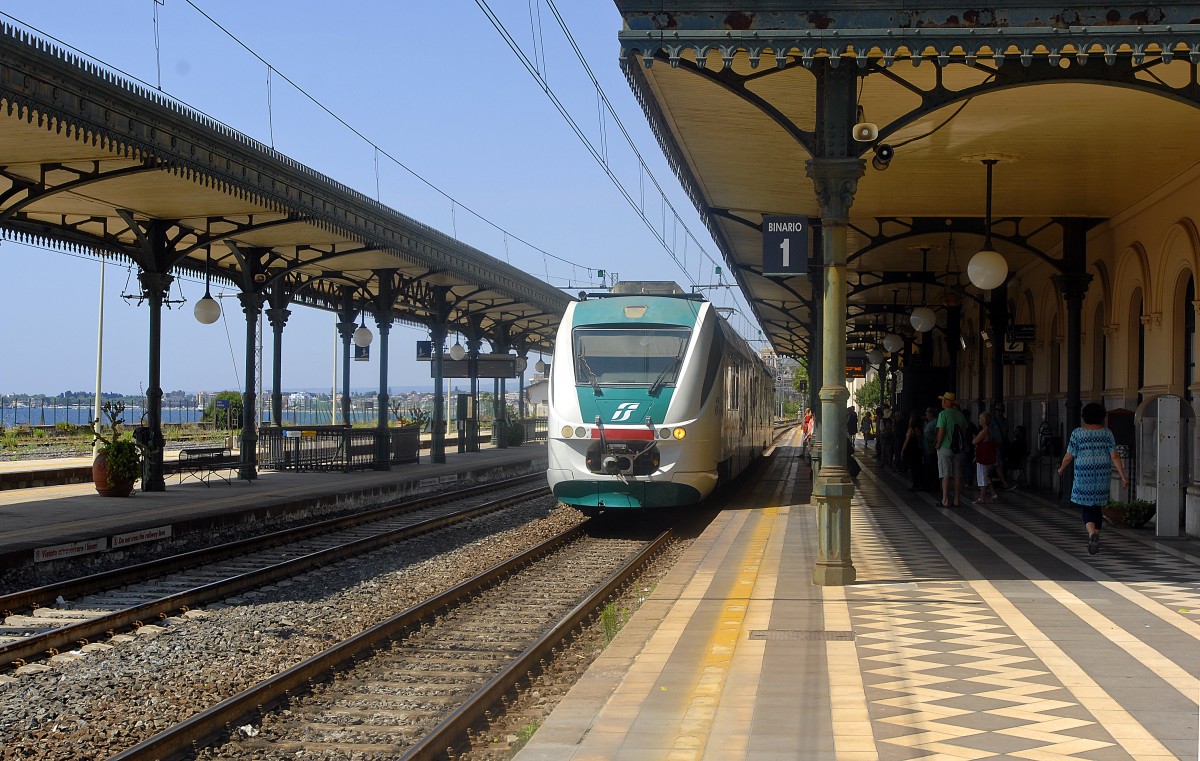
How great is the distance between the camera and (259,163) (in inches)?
661

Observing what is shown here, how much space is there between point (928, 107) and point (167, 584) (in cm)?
795

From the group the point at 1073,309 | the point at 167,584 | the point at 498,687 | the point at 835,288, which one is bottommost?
the point at 167,584

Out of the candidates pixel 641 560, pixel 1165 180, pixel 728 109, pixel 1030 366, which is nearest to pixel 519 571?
pixel 641 560

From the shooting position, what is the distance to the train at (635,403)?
593 inches

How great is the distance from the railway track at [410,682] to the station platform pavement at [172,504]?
481 cm

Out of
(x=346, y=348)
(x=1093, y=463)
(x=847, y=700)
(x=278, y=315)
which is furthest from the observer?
(x=346, y=348)

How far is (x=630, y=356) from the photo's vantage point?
15.6m

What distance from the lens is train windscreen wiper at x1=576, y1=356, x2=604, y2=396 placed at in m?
15.3

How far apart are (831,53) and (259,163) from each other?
10038 millimetres

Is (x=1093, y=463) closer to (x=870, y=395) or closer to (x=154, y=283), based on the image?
(x=154, y=283)

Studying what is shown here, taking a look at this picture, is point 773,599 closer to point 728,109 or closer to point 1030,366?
point 728,109

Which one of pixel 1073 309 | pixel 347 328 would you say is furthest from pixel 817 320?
pixel 347 328

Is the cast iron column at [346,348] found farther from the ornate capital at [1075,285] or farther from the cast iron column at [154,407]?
the ornate capital at [1075,285]

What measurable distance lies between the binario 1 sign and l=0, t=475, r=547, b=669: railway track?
5580mm
